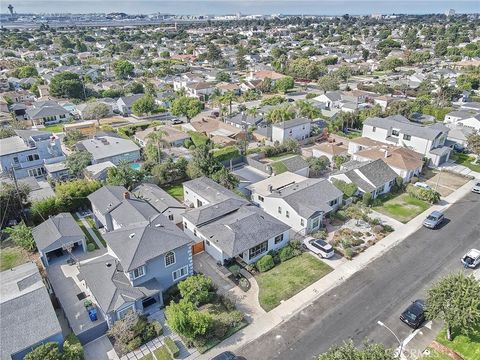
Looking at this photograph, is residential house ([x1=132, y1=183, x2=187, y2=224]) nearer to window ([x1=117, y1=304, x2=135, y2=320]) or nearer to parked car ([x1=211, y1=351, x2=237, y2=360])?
window ([x1=117, y1=304, x2=135, y2=320])

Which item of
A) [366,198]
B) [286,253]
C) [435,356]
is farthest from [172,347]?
[366,198]

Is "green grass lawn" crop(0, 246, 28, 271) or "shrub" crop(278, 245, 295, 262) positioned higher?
"shrub" crop(278, 245, 295, 262)

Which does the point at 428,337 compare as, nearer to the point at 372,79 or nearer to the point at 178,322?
the point at 178,322

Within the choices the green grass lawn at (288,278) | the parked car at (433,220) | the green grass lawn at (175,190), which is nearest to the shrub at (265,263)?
the green grass lawn at (288,278)

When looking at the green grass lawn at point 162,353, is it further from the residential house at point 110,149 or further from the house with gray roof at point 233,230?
the residential house at point 110,149

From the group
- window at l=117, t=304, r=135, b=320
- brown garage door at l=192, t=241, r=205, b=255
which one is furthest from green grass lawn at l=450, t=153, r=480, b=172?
window at l=117, t=304, r=135, b=320
